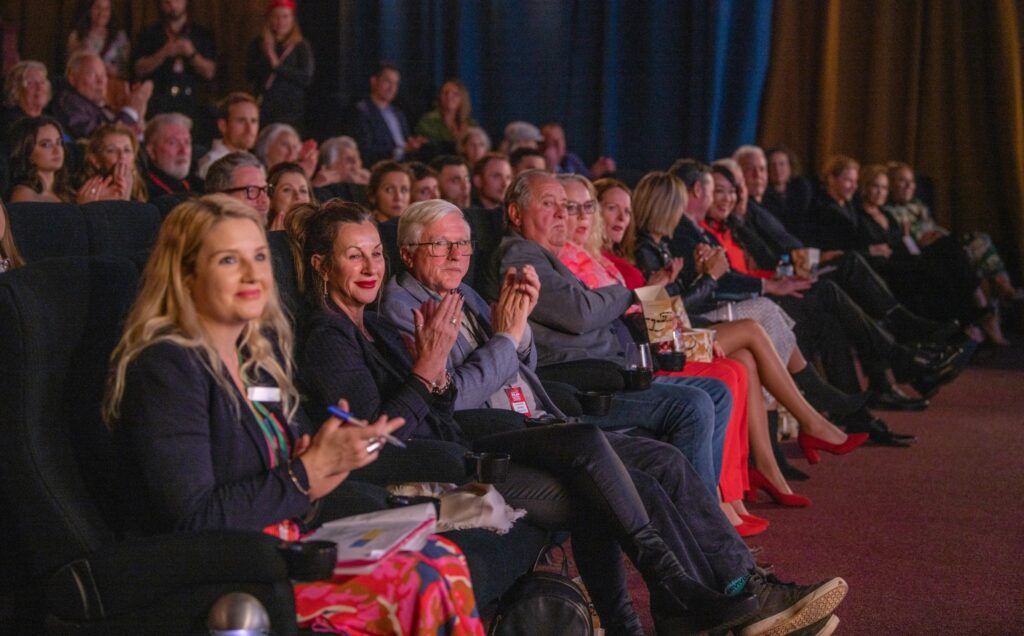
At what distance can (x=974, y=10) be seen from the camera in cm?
822

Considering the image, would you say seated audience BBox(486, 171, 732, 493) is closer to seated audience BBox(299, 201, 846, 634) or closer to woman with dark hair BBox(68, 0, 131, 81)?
seated audience BBox(299, 201, 846, 634)

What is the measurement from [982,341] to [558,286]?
15.7ft

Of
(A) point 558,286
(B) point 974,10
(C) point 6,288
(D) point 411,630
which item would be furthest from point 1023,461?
(B) point 974,10

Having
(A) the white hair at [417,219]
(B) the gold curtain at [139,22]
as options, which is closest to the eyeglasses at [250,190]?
(A) the white hair at [417,219]

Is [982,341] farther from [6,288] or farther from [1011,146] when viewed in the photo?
[6,288]

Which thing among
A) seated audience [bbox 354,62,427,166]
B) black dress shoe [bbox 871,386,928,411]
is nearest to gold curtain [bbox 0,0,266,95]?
seated audience [bbox 354,62,427,166]

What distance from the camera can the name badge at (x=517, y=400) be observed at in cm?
298

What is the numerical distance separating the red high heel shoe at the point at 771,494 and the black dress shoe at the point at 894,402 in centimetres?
176

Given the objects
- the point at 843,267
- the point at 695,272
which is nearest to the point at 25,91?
the point at 695,272

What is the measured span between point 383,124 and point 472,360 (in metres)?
4.77

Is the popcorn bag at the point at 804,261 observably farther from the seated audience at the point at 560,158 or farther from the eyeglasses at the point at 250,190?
the eyeglasses at the point at 250,190

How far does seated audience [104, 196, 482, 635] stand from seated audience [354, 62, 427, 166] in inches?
212

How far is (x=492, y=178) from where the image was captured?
5586 millimetres

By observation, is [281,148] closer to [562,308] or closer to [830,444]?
[562,308]
